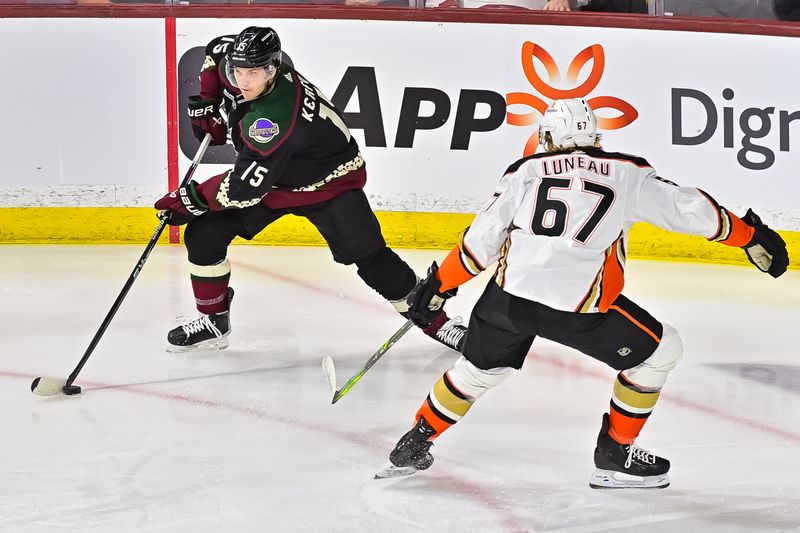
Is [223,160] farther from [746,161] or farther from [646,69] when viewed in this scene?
[746,161]

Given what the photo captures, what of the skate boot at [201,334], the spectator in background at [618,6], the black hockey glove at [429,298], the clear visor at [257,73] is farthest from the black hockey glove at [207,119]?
the spectator in background at [618,6]

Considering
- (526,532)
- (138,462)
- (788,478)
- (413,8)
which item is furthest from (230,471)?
(413,8)

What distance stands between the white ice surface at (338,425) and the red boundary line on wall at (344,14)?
1.42 metres

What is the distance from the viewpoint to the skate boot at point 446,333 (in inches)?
151

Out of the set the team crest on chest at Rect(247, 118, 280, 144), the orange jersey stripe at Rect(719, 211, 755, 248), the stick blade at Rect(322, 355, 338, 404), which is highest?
the orange jersey stripe at Rect(719, 211, 755, 248)

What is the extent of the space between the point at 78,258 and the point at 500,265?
10.8 feet

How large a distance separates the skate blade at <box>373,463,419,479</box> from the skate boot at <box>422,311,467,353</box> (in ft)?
3.80

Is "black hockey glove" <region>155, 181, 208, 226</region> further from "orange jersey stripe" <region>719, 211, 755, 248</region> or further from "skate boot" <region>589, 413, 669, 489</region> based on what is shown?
"orange jersey stripe" <region>719, 211, 755, 248</region>

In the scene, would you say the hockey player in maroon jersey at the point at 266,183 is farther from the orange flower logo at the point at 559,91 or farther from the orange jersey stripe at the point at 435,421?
the orange flower logo at the point at 559,91

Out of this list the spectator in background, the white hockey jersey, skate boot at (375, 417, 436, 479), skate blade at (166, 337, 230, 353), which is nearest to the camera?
the white hockey jersey

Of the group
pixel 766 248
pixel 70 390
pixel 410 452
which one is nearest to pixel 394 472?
Result: pixel 410 452

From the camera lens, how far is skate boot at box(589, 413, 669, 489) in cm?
263

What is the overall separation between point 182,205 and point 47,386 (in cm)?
69

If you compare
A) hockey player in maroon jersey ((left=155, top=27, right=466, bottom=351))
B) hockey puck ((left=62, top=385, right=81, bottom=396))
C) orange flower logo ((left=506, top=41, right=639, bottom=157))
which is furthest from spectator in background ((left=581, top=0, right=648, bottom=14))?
hockey puck ((left=62, top=385, right=81, bottom=396))
